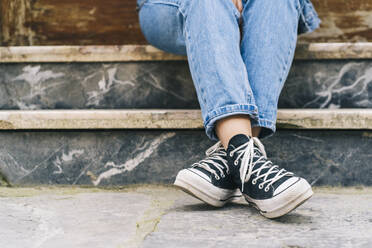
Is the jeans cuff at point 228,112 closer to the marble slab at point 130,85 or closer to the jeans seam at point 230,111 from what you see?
the jeans seam at point 230,111

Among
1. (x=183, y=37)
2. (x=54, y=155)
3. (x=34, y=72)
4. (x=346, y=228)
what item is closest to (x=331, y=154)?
(x=346, y=228)

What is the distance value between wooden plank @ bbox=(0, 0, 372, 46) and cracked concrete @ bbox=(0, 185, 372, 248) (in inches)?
40.7

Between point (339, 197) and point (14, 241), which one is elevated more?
point (14, 241)

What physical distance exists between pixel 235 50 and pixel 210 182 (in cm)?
31

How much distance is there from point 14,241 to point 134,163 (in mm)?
495

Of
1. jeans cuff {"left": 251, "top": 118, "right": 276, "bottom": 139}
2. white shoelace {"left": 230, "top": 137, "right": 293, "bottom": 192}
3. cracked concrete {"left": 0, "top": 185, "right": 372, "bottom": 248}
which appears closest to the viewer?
cracked concrete {"left": 0, "top": 185, "right": 372, "bottom": 248}

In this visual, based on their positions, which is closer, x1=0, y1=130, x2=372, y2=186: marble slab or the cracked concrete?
the cracked concrete

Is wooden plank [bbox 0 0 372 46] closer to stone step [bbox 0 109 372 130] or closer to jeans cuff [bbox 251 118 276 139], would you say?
stone step [bbox 0 109 372 130]

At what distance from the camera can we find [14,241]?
2.21 feet

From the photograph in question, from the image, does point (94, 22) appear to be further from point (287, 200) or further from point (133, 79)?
point (287, 200)

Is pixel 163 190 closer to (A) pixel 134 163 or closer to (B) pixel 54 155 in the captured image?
(A) pixel 134 163

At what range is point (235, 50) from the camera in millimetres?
913

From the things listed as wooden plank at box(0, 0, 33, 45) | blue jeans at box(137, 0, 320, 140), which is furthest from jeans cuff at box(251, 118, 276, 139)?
wooden plank at box(0, 0, 33, 45)

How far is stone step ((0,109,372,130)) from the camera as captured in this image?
3.58 ft
